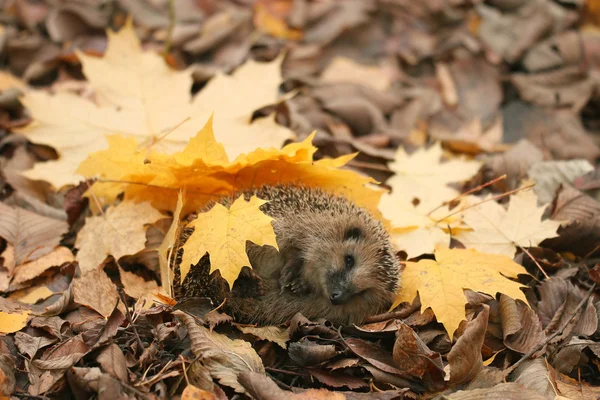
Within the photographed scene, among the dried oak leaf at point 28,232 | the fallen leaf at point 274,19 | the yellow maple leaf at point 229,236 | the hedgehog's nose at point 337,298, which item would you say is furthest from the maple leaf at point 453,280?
the fallen leaf at point 274,19

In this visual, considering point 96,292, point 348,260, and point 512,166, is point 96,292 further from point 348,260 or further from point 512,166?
point 512,166

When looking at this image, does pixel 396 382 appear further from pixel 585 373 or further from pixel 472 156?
pixel 472 156

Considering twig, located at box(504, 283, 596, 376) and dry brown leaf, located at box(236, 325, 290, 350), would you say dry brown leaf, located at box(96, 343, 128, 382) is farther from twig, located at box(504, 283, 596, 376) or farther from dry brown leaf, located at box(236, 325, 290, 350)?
twig, located at box(504, 283, 596, 376)

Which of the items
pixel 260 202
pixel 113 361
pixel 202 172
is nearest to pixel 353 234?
pixel 260 202

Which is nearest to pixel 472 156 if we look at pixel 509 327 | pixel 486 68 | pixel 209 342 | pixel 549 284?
pixel 486 68

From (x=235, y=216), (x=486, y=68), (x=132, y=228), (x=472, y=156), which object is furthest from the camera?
(x=486, y=68)

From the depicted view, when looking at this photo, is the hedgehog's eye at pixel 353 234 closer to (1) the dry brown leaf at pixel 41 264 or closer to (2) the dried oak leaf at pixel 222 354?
(2) the dried oak leaf at pixel 222 354
